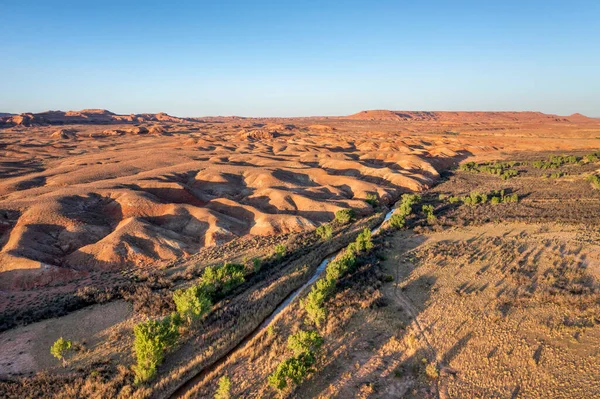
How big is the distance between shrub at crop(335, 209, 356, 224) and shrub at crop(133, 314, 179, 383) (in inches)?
1139

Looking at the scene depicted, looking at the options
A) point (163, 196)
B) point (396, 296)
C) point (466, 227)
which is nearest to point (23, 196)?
point (163, 196)

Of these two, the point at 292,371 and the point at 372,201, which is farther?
the point at 372,201

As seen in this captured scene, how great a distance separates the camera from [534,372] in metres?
18.0

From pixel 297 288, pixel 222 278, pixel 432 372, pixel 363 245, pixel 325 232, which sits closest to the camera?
pixel 432 372

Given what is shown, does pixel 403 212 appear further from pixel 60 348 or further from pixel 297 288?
pixel 60 348

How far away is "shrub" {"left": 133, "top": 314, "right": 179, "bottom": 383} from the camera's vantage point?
18.4 m

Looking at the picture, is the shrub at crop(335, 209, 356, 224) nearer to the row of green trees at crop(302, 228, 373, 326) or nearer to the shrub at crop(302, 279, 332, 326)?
the row of green trees at crop(302, 228, 373, 326)

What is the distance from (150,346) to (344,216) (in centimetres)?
3069

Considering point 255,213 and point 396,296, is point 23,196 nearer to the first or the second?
point 255,213

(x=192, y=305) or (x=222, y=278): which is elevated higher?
(x=192, y=305)

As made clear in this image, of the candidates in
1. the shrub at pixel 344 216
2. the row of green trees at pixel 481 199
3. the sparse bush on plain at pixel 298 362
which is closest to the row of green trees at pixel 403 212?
the shrub at pixel 344 216

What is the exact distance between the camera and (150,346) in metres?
18.8

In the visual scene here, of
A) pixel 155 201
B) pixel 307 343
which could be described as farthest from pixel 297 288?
pixel 155 201

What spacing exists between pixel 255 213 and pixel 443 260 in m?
24.2
